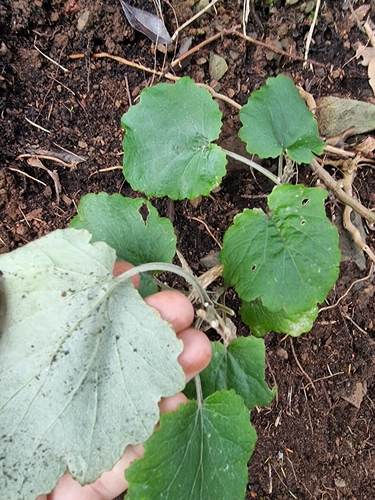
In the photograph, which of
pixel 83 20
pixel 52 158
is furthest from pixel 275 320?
pixel 83 20

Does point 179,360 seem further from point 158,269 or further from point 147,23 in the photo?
point 147,23

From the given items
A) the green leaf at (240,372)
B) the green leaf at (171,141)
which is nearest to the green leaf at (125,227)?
the green leaf at (171,141)

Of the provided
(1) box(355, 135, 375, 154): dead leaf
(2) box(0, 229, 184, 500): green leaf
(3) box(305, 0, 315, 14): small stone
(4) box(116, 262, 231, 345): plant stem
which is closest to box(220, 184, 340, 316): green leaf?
(4) box(116, 262, 231, 345): plant stem

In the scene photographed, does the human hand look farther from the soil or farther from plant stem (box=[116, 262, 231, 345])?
the soil

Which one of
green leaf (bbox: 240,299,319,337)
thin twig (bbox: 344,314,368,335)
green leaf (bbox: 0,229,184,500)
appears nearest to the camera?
green leaf (bbox: 0,229,184,500)

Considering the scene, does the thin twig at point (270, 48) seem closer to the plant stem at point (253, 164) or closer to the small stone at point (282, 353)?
the plant stem at point (253, 164)

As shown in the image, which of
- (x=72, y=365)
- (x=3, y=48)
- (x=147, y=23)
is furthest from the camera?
(x=147, y=23)
